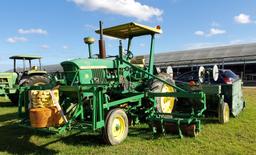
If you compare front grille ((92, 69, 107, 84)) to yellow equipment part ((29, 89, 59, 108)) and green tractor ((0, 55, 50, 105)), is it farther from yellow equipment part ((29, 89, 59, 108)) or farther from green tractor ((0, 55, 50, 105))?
green tractor ((0, 55, 50, 105))

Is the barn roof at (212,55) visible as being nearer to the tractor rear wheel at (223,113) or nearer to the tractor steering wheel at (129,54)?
the tractor rear wheel at (223,113)

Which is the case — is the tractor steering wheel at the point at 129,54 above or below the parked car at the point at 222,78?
above

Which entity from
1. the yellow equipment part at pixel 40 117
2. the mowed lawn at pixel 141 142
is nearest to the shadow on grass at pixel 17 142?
the mowed lawn at pixel 141 142

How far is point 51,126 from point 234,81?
17.2 ft

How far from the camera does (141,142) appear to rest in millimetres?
5445

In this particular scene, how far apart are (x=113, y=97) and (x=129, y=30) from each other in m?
1.79

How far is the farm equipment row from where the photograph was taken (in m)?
4.99

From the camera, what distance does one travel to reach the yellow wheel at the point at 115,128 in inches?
201

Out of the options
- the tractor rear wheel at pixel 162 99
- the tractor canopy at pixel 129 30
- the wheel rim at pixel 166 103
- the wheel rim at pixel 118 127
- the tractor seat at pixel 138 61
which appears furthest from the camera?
the tractor seat at pixel 138 61

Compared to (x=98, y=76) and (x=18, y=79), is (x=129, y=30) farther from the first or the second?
(x=18, y=79)

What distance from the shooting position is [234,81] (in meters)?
7.96

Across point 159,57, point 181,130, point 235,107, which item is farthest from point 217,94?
point 159,57

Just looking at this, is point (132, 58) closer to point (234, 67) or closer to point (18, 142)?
point (18, 142)

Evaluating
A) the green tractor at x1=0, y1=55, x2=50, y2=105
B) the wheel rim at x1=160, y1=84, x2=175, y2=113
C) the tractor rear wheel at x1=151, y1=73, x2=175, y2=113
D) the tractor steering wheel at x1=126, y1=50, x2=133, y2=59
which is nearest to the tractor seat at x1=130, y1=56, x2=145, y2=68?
the tractor steering wheel at x1=126, y1=50, x2=133, y2=59
